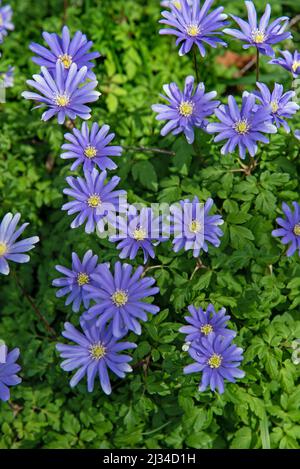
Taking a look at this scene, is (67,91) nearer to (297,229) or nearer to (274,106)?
(274,106)

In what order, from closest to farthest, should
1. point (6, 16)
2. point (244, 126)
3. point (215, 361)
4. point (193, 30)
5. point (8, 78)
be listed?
1. point (215, 361)
2. point (244, 126)
3. point (193, 30)
4. point (8, 78)
5. point (6, 16)

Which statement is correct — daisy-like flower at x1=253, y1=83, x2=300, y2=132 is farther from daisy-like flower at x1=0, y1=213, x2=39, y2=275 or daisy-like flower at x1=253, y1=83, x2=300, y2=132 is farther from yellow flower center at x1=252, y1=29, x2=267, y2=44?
daisy-like flower at x1=0, y1=213, x2=39, y2=275

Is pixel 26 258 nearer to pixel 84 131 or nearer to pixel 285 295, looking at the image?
pixel 84 131

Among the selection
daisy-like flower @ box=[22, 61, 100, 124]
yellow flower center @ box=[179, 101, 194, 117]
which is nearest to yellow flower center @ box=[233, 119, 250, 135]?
yellow flower center @ box=[179, 101, 194, 117]

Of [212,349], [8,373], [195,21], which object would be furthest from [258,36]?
[8,373]

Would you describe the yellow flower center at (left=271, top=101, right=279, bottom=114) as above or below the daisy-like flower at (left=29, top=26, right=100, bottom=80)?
below

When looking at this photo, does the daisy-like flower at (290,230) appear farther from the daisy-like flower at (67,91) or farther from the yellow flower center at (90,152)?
the daisy-like flower at (67,91)
